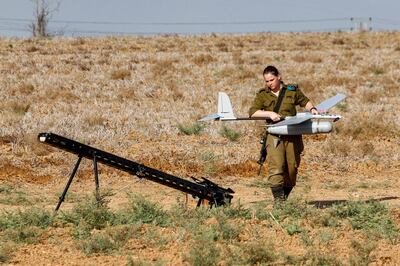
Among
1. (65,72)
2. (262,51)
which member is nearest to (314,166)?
(65,72)

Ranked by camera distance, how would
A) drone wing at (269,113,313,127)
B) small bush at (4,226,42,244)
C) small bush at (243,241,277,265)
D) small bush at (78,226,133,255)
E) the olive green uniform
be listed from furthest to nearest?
the olive green uniform < drone wing at (269,113,313,127) < small bush at (4,226,42,244) < small bush at (78,226,133,255) < small bush at (243,241,277,265)

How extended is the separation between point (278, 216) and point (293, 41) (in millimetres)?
39611

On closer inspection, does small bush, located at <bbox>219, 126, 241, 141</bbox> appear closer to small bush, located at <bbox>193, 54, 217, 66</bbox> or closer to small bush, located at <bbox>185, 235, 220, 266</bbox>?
small bush, located at <bbox>185, 235, 220, 266</bbox>

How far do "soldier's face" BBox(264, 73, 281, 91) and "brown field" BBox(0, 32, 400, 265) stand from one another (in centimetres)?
130

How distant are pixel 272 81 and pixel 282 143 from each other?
2.37 ft

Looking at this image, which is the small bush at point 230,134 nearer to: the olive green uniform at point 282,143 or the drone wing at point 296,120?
the olive green uniform at point 282,143

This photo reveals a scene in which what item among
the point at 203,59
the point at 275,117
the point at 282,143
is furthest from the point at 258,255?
the point at 203,59

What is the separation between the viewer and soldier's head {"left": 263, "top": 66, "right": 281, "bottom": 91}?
9.05m

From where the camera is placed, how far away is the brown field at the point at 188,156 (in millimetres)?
7203

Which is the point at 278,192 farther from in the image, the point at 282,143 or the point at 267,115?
the point at 267,115

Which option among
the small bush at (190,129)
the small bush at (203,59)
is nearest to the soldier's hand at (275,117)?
the small bush at (190,129)

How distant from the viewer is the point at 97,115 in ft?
63.7

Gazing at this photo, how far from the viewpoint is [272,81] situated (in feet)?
29.8

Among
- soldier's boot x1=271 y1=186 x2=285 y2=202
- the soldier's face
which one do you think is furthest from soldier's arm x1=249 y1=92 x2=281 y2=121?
soldier's boot x1=271 y1=186 x2=285 y2=202
